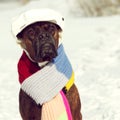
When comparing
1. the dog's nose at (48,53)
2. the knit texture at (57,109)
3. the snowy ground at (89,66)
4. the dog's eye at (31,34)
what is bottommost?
the snowy ground at (89,66)

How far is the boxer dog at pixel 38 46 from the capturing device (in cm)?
298

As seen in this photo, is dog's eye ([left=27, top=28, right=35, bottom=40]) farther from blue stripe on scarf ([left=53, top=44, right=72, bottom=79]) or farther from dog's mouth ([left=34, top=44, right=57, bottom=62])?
blue stripe on scarf ([left=53, top=44, right=72, bottom=79])

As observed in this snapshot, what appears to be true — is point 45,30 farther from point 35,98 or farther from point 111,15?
point 111,15

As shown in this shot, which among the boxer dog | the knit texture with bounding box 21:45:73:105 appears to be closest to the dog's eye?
the boxer dog

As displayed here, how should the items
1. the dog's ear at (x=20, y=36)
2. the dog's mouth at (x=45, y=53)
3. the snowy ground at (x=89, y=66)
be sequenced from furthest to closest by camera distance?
the snowy ground at (x=89, y=66) < the dog's ear at (x=20, y=36) < the dog's mouth at (x=45, y=53)

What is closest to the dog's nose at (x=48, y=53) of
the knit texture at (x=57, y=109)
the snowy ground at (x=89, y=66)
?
the knit texture at (x=57, y=109)

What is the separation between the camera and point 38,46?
9.77ft

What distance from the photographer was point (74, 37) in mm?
8719

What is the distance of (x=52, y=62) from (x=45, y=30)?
0.74 feet

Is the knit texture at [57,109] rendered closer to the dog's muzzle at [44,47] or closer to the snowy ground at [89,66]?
the dog's muzzle at [44,47]

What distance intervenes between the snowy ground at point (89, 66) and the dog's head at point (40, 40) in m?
1.85

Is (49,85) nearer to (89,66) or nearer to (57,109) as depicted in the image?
(57,109)

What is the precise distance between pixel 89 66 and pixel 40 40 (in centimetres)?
372

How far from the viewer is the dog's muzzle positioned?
117 inches
